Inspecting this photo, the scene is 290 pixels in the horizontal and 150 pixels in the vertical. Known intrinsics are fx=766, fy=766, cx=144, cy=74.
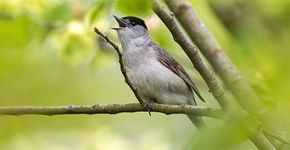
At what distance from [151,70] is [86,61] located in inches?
63.2

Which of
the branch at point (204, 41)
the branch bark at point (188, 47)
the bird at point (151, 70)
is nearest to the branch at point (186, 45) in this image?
the branch bark at point (188, 47)

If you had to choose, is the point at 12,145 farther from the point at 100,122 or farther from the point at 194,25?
the point at 194,25

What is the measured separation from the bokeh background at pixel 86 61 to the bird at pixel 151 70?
0.15 meters

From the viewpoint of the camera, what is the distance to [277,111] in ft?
6.59

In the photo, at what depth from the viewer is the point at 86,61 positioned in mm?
5898

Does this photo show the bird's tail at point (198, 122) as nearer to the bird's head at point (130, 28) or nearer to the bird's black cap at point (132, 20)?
the bird's head at point (130, 28)

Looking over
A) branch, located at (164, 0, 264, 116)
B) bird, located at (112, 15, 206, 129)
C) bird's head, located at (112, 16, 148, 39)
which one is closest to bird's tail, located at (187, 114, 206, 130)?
bird, located at (112, 15, 206, 129)

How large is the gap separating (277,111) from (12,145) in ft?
13.6

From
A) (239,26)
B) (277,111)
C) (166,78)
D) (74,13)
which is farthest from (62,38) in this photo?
(277,111)

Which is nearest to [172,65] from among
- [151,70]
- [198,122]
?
[151,70]

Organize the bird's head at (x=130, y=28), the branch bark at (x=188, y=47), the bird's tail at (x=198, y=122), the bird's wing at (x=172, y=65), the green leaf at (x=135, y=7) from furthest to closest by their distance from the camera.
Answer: the bird's head at (x=130, y=28)
the bird's wing at (x=172, y=65)
the branch bark at (x=188, y=47)
the green leaf at (x=135, y=7)
the bird's tail at (x=198, y=122)

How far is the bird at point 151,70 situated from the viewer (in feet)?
13.9

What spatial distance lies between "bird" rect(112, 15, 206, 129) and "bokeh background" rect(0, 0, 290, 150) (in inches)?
6.1

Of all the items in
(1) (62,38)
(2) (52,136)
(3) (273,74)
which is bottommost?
(2) (52,136)
